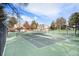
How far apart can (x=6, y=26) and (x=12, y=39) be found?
158 mm

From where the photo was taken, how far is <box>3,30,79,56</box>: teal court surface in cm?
214

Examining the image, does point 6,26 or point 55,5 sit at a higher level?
point 55,5

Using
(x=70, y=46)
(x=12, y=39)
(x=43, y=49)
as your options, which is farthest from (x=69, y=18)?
(x=12, y=39)

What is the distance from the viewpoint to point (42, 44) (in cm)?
217

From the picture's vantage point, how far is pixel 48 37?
2.19 meters

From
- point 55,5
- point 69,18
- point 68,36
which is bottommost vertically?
point 68,36

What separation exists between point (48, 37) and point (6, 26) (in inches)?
18.9

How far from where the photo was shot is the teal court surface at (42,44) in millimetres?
2139

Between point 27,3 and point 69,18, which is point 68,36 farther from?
point 27,3

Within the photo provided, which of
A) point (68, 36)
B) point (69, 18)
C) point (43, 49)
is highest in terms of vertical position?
point (69, 18)

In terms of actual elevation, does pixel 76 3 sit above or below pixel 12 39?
above

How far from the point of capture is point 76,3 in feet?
7.02

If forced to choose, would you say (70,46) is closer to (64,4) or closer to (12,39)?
(64,4)

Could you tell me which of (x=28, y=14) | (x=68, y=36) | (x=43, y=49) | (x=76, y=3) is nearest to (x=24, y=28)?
(x=28, y=14)
